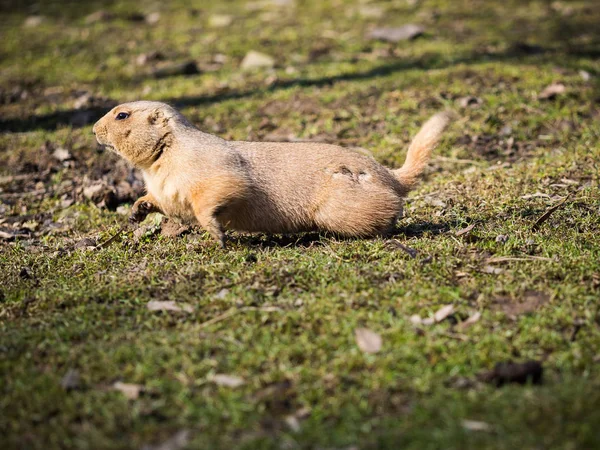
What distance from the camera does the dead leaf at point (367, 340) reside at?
3508 millimetres

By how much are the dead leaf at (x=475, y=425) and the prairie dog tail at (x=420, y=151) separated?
8.08ft

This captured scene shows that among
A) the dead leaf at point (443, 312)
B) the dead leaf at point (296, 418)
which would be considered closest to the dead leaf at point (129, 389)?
the dead leaf at point (296, 418)

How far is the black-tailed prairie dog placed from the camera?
188 inches

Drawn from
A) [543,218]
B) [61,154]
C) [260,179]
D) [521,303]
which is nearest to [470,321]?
[521,303]

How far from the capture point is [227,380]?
10.9 ft

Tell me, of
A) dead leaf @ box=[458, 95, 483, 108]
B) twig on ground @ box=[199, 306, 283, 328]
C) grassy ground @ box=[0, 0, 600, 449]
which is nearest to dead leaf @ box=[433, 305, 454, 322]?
grassy ground @ box=[0, 0, 600, 449]

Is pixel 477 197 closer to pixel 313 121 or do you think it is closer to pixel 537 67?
pixel 313 121

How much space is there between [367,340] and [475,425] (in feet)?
2.66

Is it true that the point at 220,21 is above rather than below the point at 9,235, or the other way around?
above

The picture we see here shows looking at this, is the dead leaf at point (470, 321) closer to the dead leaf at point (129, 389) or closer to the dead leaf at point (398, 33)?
the dead leaf at point (129, 389)

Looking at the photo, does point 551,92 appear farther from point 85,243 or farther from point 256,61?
point 85,243

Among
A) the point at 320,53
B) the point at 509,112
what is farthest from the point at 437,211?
the point at 320,53

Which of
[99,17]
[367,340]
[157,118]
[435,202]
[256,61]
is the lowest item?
[435,202]

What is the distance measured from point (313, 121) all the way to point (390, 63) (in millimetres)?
2416
